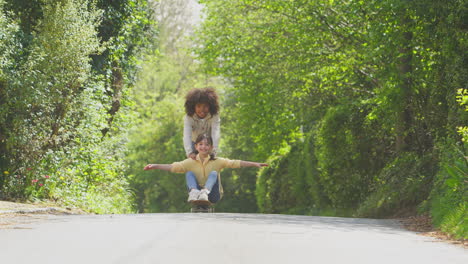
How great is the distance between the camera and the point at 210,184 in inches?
527

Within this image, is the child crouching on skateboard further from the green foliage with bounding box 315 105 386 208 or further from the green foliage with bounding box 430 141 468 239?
the green foliage with bounding box 315 105 386 208

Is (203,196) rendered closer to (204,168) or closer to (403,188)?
(204,168)

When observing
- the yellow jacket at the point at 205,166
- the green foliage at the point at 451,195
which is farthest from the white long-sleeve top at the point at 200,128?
the green foliage at the point at 451,195

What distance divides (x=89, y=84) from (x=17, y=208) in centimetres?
547

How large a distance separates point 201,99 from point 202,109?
19 centimetres

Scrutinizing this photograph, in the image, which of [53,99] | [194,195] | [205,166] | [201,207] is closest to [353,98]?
[53,99]

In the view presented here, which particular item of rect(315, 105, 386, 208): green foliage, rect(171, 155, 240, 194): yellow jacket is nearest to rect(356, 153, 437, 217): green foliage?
rect(315, 105, 386, 208): green foliage

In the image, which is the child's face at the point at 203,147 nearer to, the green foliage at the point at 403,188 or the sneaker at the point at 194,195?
the sneaker at the point at 194,195

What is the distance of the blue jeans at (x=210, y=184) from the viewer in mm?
13406

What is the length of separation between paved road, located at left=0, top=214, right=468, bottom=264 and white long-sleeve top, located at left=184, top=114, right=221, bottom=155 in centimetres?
320

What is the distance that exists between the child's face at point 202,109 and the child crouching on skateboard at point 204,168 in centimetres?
45

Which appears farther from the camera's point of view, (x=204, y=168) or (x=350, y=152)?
(x=350, y=152)

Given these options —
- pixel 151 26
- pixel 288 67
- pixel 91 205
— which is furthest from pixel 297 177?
pixel 91 205

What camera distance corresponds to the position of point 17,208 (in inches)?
546
